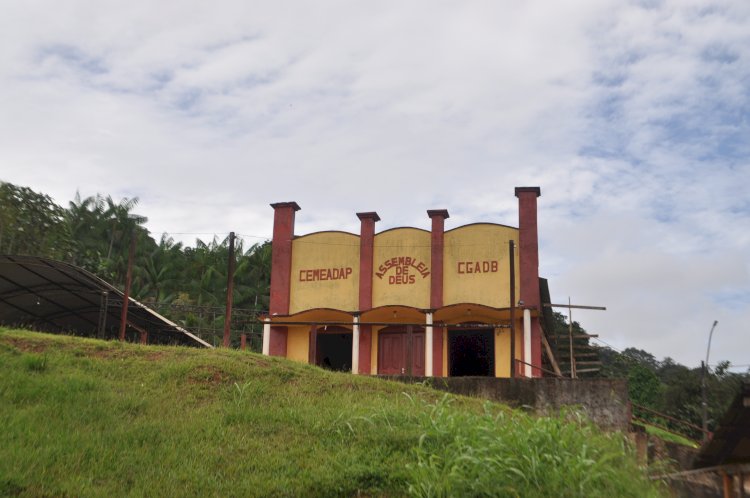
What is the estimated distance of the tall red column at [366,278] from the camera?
24797 mm

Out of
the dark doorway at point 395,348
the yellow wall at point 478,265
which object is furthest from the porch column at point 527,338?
the dark doorway at point 395,348

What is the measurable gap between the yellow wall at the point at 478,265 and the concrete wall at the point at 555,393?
22.3ft

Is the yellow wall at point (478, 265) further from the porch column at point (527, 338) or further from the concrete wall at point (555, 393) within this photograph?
the concrete wall at point (555, 393)

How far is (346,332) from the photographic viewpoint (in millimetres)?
26594

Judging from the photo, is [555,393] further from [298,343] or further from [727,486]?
[298,343]

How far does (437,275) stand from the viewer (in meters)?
24.2

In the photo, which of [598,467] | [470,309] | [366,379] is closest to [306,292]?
[470,309]

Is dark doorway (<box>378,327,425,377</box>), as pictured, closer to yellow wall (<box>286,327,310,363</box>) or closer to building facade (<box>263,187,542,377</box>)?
building facade (<box>263,187,542,377</box>)

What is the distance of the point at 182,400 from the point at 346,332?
15.4m

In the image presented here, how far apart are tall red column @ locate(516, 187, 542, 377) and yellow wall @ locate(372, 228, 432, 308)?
309 centimetres

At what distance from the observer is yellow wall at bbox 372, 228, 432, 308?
2442 centimetres

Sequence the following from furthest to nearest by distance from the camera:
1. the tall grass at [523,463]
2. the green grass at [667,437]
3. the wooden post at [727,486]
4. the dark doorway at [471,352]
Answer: the dark doorway at [471,352]
the green grass at [667,437]
the wooden post at [727,486]
the tall grass at [523,463]

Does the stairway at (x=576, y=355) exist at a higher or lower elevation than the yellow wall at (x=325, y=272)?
lower

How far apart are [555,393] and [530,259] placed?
24.3 feet
